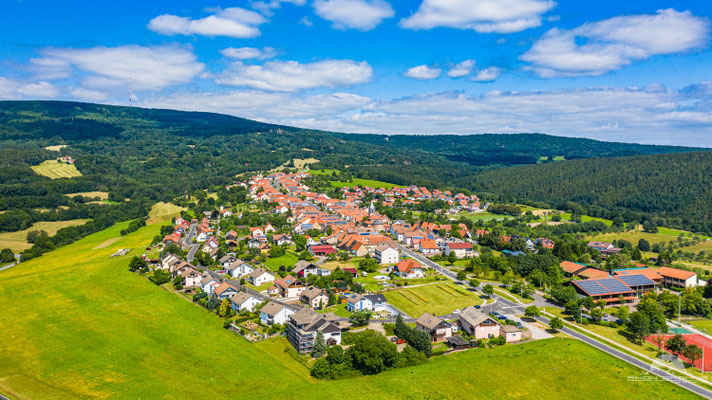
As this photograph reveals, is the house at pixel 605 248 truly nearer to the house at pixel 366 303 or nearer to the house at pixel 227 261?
the house at pixel 366 303

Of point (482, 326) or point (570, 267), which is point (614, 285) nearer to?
point (570, 267)

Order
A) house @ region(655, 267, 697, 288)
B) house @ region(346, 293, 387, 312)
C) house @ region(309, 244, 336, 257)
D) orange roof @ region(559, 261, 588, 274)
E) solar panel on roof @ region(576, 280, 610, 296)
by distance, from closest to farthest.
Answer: house @ region(346, 293, 387, 312)
solar panel on roof @ region(576, 280, 610, 296)
house @ region(655, 267, 697, 288)
orange roof @ region(559, 261, 588, 274)
house @ region(309, 244, 336, 257)

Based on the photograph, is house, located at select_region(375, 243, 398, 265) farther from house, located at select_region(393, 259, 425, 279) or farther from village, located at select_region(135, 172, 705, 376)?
house, located at select_region(393, 259, 425, 279)

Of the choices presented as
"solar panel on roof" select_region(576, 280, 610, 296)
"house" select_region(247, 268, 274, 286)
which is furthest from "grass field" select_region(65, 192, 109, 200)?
"solar panel on roof" select_region(576, 280, 610, 296)

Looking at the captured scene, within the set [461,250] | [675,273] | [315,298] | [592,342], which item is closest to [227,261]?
[315,298]

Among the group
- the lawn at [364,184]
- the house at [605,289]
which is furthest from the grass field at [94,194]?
the house at [605,289]

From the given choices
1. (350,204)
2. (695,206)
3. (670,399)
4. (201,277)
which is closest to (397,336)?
(670,399)
